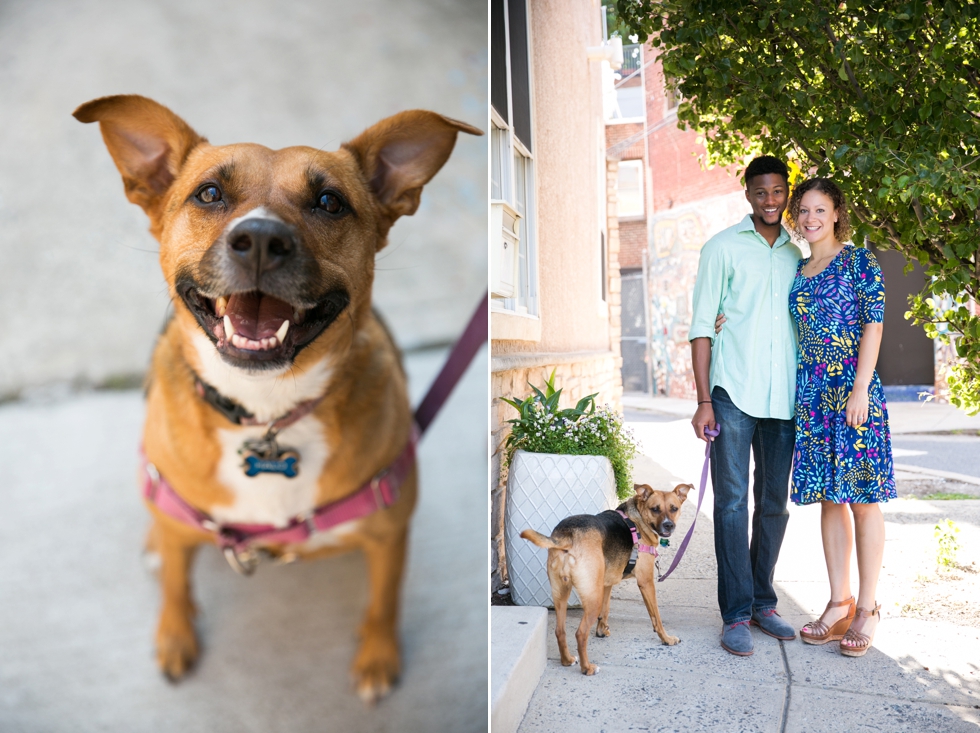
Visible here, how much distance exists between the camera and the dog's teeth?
58.5 inches

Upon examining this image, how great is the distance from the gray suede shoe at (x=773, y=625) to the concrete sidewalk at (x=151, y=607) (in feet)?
7.22

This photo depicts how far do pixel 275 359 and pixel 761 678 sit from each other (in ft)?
8.37

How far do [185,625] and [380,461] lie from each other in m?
0.55

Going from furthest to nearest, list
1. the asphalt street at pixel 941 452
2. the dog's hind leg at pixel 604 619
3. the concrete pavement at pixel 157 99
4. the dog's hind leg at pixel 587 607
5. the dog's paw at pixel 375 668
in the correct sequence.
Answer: the asphalt street at pixel 941 452 → the dog's hind leg at pixel 604 619 → the dog's hind leg at pixel 587 607 → the dog's paw at pixel 375 668 → the concrete pavement at pixel 157 99

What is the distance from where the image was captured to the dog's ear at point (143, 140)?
1557 mm

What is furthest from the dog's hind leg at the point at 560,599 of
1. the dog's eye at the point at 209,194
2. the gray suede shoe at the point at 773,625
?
the dog's eye at the point at 209,194

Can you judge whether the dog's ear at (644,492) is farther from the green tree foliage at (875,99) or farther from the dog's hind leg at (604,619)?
the green tree foliage at (875,99)

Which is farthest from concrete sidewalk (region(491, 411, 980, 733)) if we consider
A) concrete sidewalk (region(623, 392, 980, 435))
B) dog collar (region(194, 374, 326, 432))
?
concrete sidewalk (region(623, 392, 980, 435))

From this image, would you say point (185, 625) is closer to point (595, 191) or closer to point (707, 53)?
point (707, 53)

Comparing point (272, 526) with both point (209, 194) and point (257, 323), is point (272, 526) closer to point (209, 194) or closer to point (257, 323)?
point (257, 323)

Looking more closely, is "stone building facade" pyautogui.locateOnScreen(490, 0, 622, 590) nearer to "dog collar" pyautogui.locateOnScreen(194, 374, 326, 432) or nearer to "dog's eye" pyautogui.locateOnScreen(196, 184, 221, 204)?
"dog collar" pyautogui.locateOnScreen(194, 374, 326, 432)

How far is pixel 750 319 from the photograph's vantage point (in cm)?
331

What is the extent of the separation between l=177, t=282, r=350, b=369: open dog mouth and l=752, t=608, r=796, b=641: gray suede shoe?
2838mm

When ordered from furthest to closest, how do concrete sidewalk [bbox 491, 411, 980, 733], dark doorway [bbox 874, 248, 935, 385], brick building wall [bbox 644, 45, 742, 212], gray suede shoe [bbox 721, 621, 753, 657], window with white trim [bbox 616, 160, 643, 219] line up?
window with white trim [bbox 616, 160, 643, 219] < brick building wall [bbox 644, 45, 742, 212] < dark doorway [bbox 874, 248, 935, 385] < gray suede shoe [bbox 721, 621, 753, 657] < concrete sidewalk [bbox 491, 411, 980, 733]
